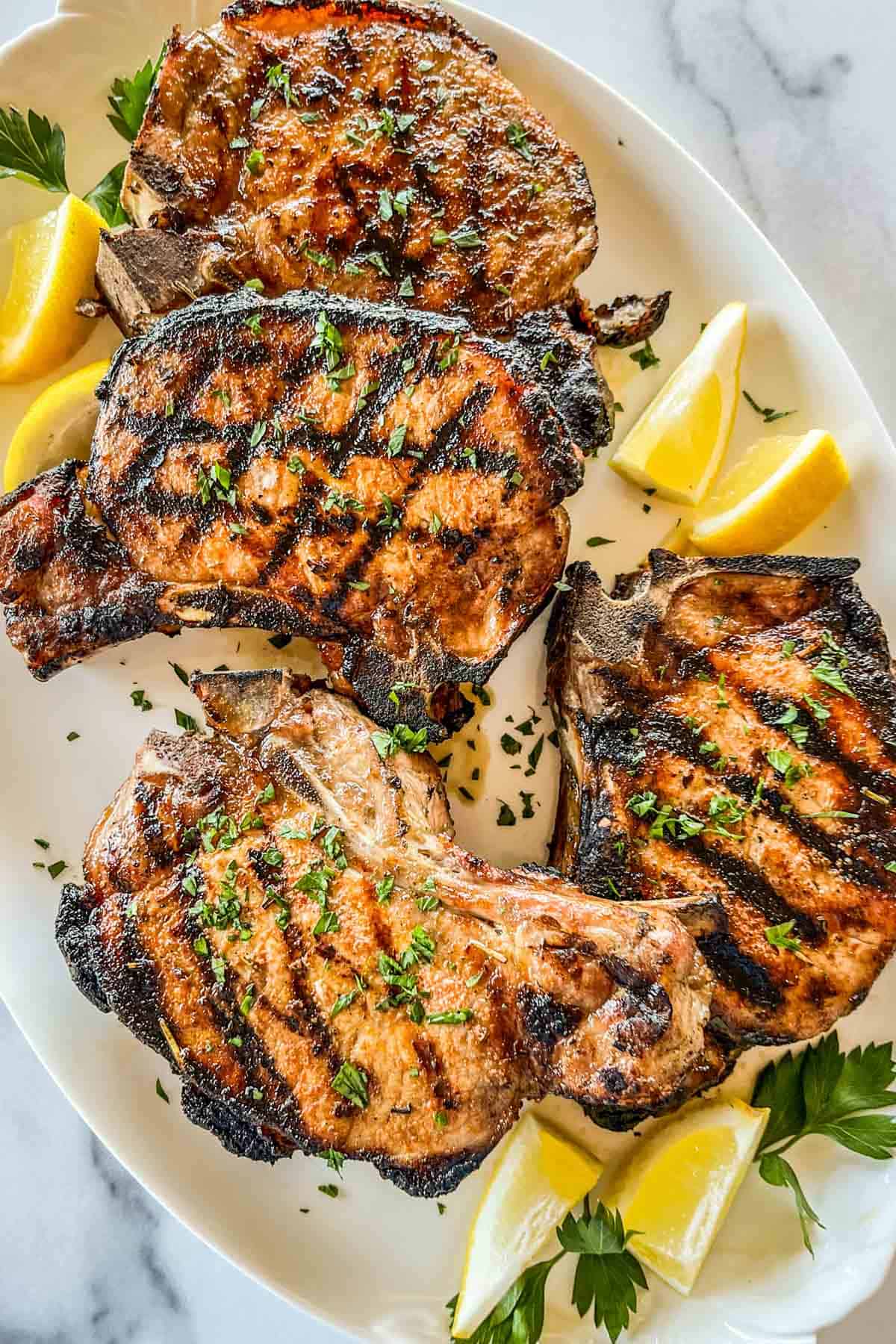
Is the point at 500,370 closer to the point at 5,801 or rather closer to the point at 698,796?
the point at 698,796

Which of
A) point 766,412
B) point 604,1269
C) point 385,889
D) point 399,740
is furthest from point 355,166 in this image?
point 604,1269

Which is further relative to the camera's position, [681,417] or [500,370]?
[681,417]

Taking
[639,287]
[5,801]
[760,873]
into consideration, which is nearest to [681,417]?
[639,287]

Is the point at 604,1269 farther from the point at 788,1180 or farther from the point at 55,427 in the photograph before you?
the point at 55,427

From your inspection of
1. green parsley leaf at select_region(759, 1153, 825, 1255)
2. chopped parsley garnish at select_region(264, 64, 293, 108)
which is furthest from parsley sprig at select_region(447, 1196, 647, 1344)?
chopped parsley garnish at select_region(264, 64, 293, 108)

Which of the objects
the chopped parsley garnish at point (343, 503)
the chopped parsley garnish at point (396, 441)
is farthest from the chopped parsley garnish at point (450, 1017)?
the chopped parsley garnish at point (396, 441)

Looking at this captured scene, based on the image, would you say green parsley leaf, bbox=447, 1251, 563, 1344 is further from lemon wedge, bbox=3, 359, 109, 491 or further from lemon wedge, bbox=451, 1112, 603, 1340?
lemon wedge, bbox=3, 359, 109, 491
